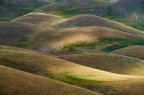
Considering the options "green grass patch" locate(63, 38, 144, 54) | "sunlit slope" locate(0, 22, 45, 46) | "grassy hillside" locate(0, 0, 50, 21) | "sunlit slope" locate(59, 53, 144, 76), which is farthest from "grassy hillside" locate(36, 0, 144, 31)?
"sunlit slope" locate(59, 53, 144, 76)

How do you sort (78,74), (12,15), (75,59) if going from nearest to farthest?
(78,74) < (75,59) < (12,15)

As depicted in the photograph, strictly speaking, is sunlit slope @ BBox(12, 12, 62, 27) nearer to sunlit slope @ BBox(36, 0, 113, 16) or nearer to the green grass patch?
sunlit slope @ BBox(36, 0, 113, 16)

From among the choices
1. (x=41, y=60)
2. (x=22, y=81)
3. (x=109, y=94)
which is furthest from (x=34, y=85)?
(x=41, y=60)

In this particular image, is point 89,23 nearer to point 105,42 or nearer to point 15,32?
point 105,42

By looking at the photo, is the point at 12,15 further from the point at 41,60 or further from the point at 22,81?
the point at 22,81

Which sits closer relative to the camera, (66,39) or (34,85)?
(34,85)

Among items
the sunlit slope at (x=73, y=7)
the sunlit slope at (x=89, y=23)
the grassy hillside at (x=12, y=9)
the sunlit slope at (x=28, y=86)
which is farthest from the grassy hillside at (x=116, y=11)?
the sunlit slope at (x=28, y=86)

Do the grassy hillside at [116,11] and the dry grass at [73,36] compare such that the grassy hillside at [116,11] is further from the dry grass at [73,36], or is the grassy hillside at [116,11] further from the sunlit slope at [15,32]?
the dry grass at [73,36]
